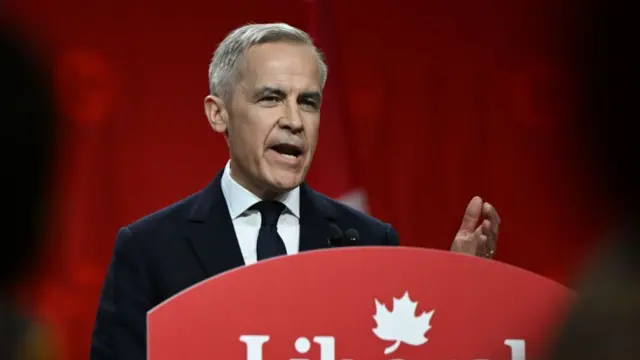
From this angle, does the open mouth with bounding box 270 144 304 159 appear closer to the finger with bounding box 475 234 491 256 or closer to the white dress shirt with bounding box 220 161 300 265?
the white dress shirt with bounding box 220 161 300 265

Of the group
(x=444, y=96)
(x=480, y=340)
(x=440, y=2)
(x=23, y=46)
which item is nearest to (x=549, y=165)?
(x=444, y=96)

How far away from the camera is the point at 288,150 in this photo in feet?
5.53

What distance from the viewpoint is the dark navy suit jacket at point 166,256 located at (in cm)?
154

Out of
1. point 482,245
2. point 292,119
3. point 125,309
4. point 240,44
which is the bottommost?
point 125,309

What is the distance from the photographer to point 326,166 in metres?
2.80

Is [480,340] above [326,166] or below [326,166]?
below

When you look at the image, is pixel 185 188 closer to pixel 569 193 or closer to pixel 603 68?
pixel 569 193

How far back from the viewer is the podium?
1.03m

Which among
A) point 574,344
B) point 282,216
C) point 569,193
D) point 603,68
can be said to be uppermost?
point 569,193

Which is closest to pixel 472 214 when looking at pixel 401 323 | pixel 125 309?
pixel 125 309

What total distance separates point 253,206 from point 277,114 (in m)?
0.17

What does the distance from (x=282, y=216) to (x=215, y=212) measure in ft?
0.39

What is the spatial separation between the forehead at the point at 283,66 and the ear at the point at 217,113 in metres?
0.13

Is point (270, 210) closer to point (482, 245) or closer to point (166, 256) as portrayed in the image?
point (166, 256)
